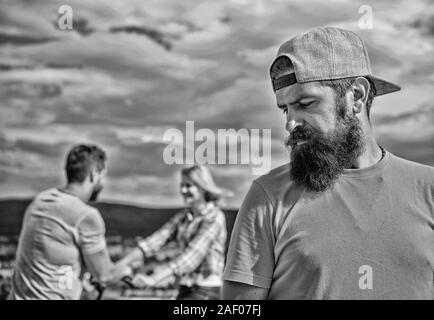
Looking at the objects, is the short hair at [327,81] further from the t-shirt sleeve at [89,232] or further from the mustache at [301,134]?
the t-shirt sleeve at [89,232]

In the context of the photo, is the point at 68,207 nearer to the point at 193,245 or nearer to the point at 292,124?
the point at 193,245

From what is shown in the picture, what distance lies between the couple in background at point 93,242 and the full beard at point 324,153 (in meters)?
1.97

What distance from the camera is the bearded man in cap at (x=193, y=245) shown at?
3.69 meters

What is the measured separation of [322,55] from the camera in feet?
3.77

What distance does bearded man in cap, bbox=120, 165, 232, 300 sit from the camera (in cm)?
369

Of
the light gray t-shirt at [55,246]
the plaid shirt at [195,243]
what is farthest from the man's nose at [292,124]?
the plaid shirt at [195,243]

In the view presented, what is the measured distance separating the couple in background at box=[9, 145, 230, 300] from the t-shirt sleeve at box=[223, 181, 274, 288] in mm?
1971

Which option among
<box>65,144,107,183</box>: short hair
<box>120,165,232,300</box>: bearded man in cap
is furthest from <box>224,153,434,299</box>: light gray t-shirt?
<box>120,165,232,300</box>: bearded man in cap

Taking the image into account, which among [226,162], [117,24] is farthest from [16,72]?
[226,162]

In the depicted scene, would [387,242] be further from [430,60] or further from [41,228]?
[430,60]

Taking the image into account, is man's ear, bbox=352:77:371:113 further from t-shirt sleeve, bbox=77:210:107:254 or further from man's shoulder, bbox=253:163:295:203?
t-shirt sleeve, bbox=77:210:107:254

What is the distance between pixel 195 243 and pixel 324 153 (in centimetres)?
262
